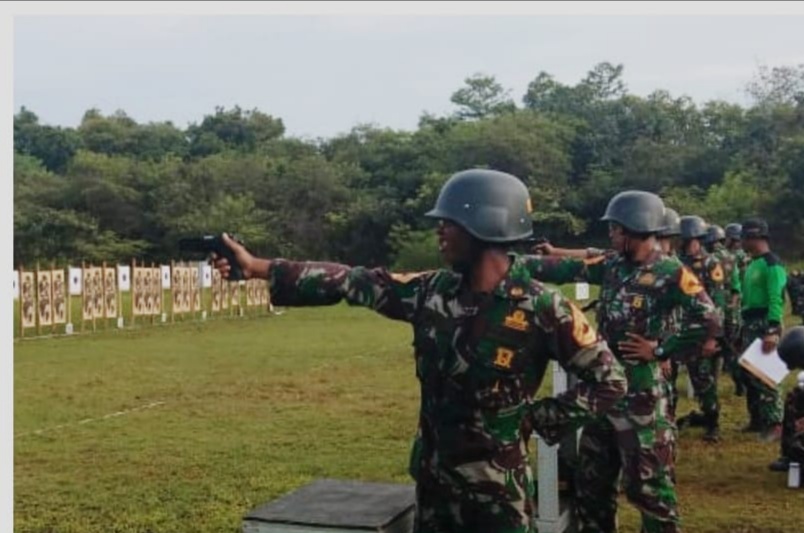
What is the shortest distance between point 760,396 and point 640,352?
4.82 metres

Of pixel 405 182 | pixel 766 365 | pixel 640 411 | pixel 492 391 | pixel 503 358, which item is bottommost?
pixel 640 411

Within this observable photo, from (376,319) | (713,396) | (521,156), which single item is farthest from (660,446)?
(521,156)

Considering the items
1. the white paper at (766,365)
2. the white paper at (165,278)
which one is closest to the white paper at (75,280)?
the white paper at (165,278)

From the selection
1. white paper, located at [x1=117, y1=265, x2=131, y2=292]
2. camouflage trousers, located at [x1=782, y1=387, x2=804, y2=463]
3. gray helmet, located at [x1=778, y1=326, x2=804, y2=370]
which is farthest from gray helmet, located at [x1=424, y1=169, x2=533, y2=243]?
white paper, located at [x1=117, y1=265, x2=131, y2=292]

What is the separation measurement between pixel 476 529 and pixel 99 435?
290 inches

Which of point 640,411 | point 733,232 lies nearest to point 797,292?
point 733,232

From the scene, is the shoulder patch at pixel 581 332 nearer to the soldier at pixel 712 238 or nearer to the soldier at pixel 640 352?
the soldier at pixel 640 352

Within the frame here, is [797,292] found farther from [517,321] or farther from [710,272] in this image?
[517,321]

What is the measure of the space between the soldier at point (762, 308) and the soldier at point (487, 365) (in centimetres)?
596

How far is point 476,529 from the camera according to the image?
3520 millimetres

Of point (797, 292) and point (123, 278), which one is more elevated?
point (123, 278)

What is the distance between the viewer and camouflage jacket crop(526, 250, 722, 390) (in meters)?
5.31

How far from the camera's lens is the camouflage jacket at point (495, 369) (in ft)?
11.4

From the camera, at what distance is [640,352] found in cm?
523
